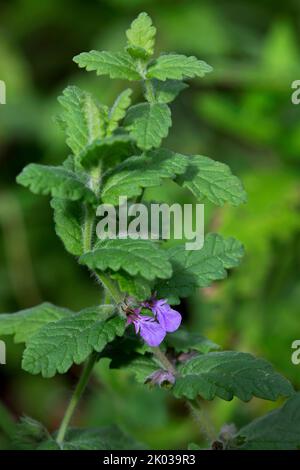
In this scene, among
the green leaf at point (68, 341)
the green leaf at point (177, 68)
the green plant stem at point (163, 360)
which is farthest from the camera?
the green plant stem at point (163, 360)

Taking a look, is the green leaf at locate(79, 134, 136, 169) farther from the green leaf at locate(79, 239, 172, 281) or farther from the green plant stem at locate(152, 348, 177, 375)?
the green plant stem at locate(152, 348, 177, 375)

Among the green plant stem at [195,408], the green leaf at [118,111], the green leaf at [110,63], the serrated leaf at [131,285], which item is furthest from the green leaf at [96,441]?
the green leaf at [110,63]

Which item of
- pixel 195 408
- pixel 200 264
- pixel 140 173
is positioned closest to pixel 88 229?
pixel 140 173

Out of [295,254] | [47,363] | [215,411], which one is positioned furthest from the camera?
[295,254]

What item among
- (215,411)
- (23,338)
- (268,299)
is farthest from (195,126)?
(23,338)

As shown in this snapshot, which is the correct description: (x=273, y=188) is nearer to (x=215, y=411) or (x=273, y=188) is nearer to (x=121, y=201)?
(x=215, y=411)

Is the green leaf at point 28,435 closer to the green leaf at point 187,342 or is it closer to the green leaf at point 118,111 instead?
the green leaf at point 187,342

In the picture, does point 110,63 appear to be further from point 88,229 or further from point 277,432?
point 277,432
